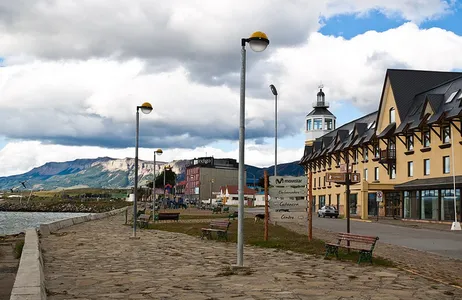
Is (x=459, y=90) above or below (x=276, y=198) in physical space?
above

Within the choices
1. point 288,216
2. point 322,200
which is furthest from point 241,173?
point 322,200

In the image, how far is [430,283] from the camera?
37.6ft

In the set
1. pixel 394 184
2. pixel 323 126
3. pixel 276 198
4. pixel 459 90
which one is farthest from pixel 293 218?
pixel 323 126

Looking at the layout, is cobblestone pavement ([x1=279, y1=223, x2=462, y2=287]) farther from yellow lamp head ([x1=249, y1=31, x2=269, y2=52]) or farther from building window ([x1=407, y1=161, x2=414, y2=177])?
building window ([x1=407, y1=161, x2=414, y2=177])

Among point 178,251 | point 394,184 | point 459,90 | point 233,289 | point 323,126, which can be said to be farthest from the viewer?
point 323,126

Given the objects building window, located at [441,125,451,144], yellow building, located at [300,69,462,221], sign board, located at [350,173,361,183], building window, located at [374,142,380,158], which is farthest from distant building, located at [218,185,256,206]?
sign board, located at [350,173,361,183]

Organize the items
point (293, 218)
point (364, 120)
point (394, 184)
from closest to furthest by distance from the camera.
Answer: point (293, 218), point (394, 184), point (364, 120)

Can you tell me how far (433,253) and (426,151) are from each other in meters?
30.9

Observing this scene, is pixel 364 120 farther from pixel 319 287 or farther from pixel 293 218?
pixel 319 287

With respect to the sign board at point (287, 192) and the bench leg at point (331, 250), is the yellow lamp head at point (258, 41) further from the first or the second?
the sign board at point (287, 192)

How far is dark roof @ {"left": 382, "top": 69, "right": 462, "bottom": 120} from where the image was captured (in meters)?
54.4

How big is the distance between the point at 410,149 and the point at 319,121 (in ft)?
151

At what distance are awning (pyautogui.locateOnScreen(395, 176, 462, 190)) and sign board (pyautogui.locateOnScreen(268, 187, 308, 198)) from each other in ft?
73.9

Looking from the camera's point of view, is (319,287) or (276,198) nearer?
(319,287)
